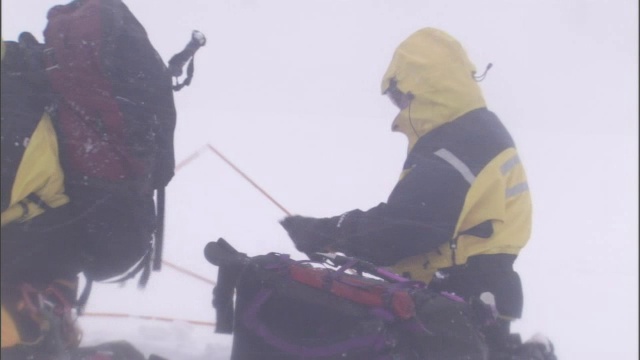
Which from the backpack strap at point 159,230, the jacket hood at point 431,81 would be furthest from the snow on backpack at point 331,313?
the jacket hood at point 431,81

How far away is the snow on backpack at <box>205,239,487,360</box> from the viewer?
2150 millimetres

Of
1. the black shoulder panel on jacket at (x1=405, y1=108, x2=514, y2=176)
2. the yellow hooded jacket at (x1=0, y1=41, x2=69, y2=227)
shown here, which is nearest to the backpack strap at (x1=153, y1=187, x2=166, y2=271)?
the yellow hooded jacket at (x1=0, y1=41, x2=69, y2=227)

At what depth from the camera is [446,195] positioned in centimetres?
272

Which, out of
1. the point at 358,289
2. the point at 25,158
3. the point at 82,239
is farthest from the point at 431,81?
the point at 25,158

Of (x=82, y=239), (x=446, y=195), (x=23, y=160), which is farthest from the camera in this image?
(x=446, y=195)

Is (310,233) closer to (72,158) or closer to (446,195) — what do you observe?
(446,195)

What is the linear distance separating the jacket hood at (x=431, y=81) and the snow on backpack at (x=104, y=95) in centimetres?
125

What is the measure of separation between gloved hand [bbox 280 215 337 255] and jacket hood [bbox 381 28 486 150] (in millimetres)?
565

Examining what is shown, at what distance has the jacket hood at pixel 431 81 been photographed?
298 cm

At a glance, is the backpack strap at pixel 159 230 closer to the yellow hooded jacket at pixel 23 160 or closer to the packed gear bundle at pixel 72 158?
the packed gear bundle at pixel 72 158

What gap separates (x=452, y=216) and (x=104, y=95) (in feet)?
4.59

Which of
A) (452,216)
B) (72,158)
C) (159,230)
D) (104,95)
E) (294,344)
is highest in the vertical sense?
(104,95)

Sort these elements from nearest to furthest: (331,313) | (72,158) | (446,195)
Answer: (72,158) → (331,313) → (446,195)

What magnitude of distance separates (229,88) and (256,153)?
227 centimetres
